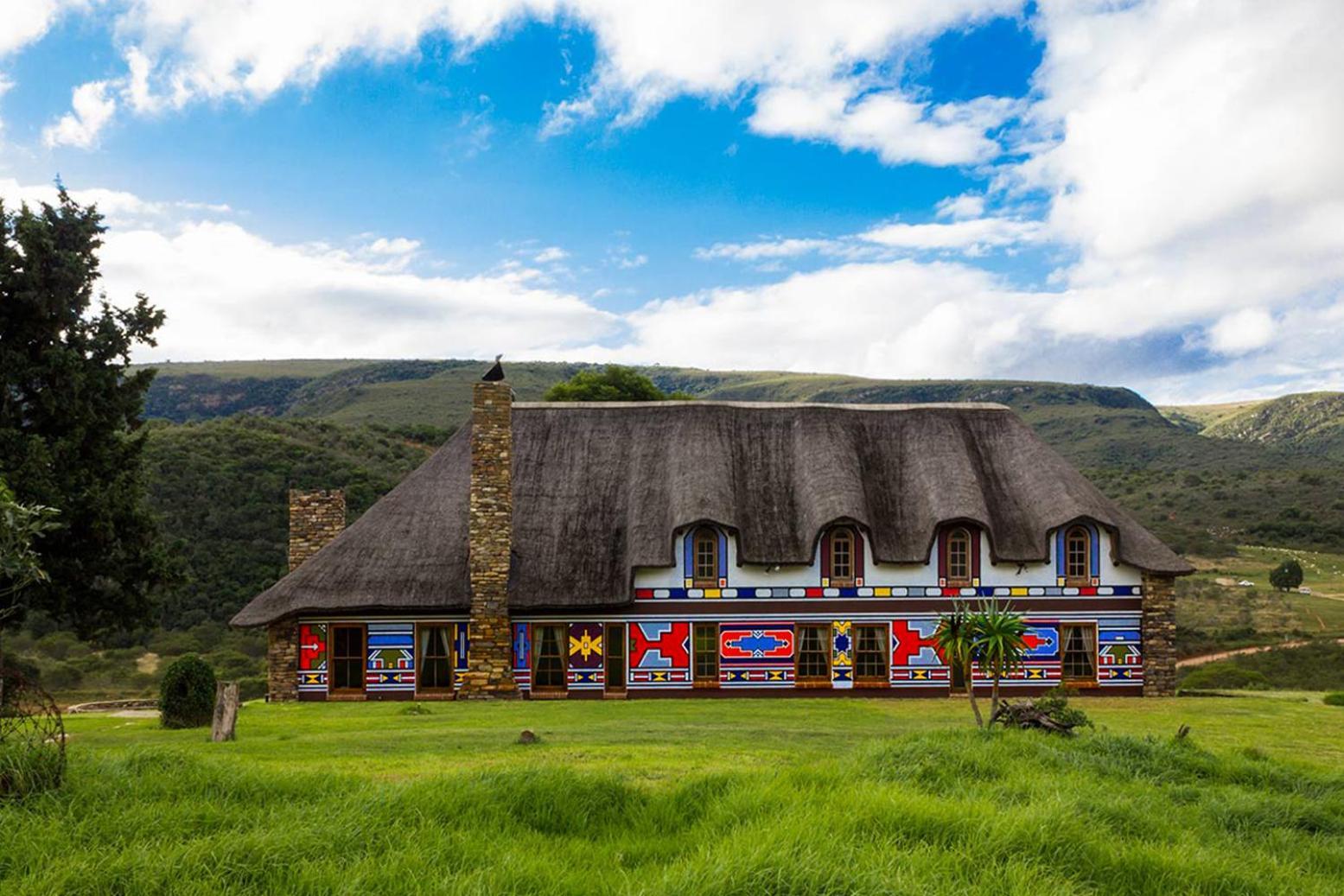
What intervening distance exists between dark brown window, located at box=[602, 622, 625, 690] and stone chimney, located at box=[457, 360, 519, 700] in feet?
7.26

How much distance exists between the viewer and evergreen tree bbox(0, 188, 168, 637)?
18.3 meters

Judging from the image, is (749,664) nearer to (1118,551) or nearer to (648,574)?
(648,574)

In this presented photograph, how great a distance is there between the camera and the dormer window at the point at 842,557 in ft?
80.5

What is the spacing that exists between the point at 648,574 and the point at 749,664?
316 centimetres

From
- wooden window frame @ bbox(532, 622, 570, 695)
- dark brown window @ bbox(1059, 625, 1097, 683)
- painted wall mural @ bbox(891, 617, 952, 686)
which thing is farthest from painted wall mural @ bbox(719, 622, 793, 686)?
dark brown window @ bbox(1059, 625, 1097, 683)

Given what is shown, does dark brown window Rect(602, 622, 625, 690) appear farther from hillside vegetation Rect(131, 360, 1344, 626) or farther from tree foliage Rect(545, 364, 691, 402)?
tree foliage Rect(545, 364, 691, 402)

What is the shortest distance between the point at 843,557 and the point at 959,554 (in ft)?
9.16

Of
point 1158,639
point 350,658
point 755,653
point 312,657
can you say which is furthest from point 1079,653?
point 312,657

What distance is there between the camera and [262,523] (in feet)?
145

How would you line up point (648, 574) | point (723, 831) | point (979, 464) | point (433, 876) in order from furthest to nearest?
point (979, 464) → point (648, 574) → point (723, 831) → point (433, 876)

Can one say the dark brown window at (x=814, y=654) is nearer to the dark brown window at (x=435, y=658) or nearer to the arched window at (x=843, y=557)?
the arched window at (x=843, y=557)

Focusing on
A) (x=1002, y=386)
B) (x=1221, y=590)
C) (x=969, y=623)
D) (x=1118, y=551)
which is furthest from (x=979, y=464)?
(x=1002, y=386)

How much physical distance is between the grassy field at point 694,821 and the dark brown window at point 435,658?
9.86m

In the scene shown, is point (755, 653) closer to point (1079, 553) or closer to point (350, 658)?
point (1079, 553)
